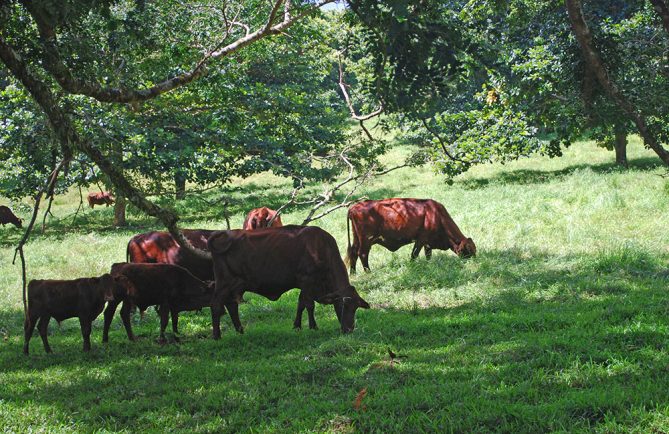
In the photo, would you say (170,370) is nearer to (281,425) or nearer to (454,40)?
(281,425)

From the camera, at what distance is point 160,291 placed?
9336 millimetres

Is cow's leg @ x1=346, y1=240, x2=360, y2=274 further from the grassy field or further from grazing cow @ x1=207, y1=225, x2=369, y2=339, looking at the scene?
grazing cow @ x1=207, y1=225, x2=369, y2=339

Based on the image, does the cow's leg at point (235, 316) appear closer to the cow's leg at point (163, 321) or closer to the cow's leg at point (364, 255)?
the cow's leg at point (163, 321)

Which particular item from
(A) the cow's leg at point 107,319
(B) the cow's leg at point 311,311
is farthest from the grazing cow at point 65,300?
(B) the cow's leg at point 311,311

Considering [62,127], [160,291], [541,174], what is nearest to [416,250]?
Result: [160,291]

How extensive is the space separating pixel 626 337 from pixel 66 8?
643cm

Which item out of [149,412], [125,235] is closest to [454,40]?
[149,412]

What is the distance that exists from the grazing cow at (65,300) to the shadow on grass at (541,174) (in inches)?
685

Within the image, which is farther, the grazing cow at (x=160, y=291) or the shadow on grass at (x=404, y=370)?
the grazing cow at (x=160, y=291)

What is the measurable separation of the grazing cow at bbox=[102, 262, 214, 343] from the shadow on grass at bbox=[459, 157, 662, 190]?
16.3 metres

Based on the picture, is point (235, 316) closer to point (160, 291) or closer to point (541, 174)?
point (160, 291)

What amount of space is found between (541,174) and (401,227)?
1337cm

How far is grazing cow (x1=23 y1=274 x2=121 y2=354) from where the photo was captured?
28.7 ft

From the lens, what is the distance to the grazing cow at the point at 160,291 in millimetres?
9227
